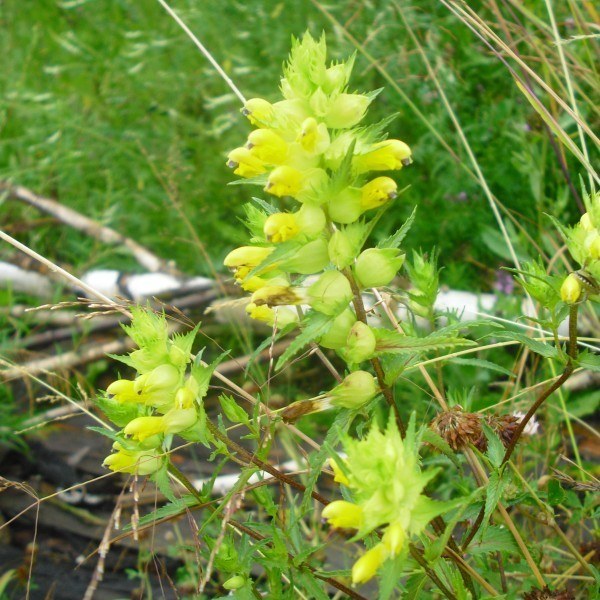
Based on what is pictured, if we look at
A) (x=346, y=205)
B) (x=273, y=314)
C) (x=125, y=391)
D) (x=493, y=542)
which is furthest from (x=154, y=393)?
(x=493, y=542)

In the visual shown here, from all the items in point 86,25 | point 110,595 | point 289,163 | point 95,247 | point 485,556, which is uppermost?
point 289,163

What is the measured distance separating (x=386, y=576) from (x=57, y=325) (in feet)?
7.79

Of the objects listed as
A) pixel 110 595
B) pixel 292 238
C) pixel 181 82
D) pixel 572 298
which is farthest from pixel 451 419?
pixel 181 82

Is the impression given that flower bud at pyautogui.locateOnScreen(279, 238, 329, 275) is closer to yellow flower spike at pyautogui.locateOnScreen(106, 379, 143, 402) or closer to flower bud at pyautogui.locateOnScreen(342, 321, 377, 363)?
flower bud at pyautogui.locateOnScreen(342, 321, 377, 363)

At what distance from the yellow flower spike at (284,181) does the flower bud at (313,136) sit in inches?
1.3

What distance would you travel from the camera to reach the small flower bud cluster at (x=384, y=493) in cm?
80

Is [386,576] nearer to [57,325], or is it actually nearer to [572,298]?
[572,298]

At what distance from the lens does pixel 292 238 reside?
3.11ft

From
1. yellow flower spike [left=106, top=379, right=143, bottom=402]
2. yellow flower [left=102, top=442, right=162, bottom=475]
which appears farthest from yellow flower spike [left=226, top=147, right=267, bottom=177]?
yellow flower [left=102, top=442, right=162, bottom=475]

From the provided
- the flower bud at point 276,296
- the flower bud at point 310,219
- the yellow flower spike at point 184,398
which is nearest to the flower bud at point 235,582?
the yellow flower spike at point 184,398

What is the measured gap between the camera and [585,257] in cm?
100

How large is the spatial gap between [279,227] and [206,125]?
8.44ft

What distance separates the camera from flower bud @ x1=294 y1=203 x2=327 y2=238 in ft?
3.10

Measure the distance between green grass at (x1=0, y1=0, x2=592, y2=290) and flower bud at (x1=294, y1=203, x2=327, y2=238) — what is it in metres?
1.23
